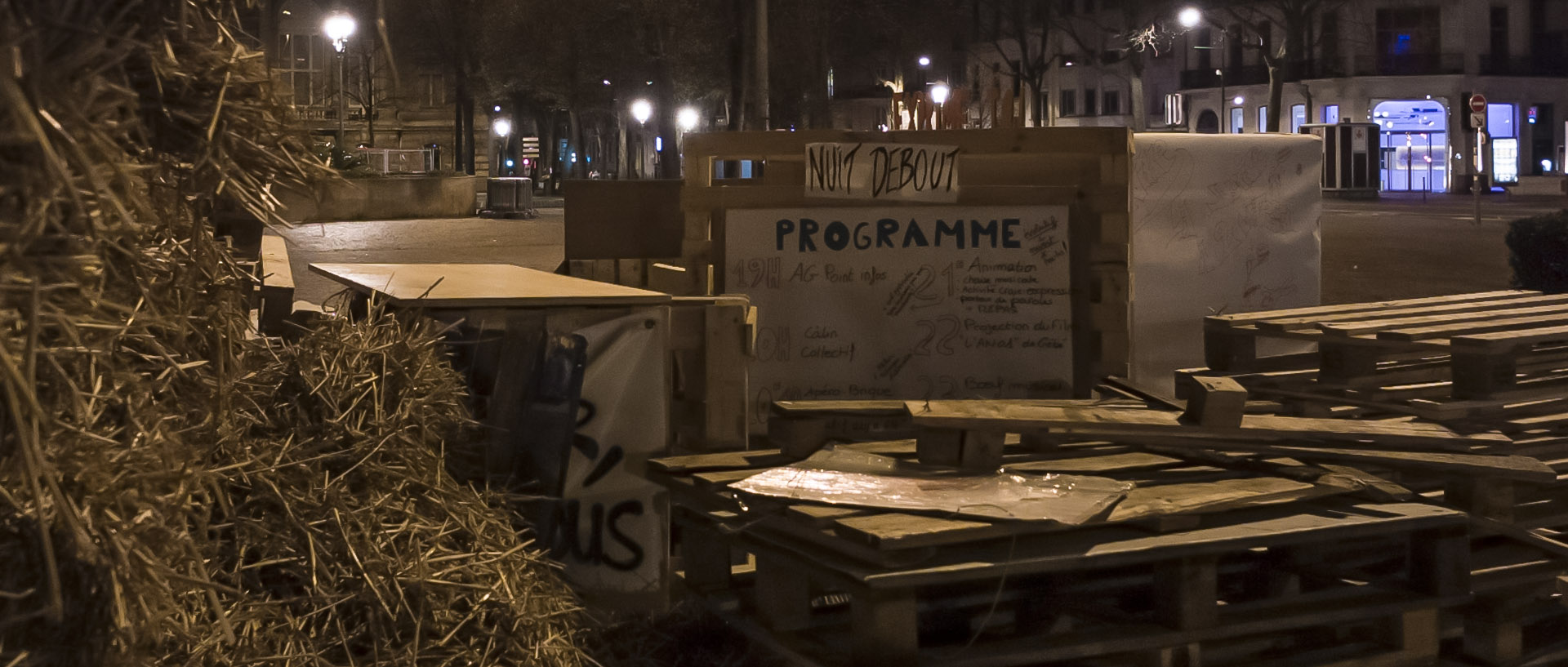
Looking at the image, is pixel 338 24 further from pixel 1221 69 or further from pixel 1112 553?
pixel 1221 69

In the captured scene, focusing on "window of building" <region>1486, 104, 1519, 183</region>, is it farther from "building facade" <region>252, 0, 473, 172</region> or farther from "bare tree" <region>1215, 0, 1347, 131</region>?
"building facade" <region>252, 0, 473, 172</region>

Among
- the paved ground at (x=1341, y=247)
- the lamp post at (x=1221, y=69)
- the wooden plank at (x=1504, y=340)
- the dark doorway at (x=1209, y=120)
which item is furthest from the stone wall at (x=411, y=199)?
the dark doorway at (x=1209, y=120)

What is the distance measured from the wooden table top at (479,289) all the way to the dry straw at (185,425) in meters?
Result: 0.38

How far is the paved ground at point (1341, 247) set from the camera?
18.3 meters

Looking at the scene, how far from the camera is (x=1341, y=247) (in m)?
25.5

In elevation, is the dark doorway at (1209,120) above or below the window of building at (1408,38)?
below

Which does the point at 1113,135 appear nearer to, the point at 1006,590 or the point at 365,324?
the point at 1006,590

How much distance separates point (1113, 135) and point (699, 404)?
253cm

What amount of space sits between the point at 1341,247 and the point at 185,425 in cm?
2438

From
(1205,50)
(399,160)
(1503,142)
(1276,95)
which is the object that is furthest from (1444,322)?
(1205,50)

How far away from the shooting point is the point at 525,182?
36.7 meters

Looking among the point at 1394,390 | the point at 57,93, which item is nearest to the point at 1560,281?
the point at 1394,390

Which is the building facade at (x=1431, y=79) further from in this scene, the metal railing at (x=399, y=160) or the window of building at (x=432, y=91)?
the metal railing at (x=399, y=160)

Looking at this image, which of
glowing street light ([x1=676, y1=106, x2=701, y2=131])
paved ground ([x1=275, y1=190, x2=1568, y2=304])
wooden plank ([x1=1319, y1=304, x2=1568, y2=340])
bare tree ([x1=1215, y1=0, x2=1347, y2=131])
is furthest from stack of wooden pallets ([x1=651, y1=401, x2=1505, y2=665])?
bare tree ([x1=1215, y1=0, x2=1347, y2=131])
